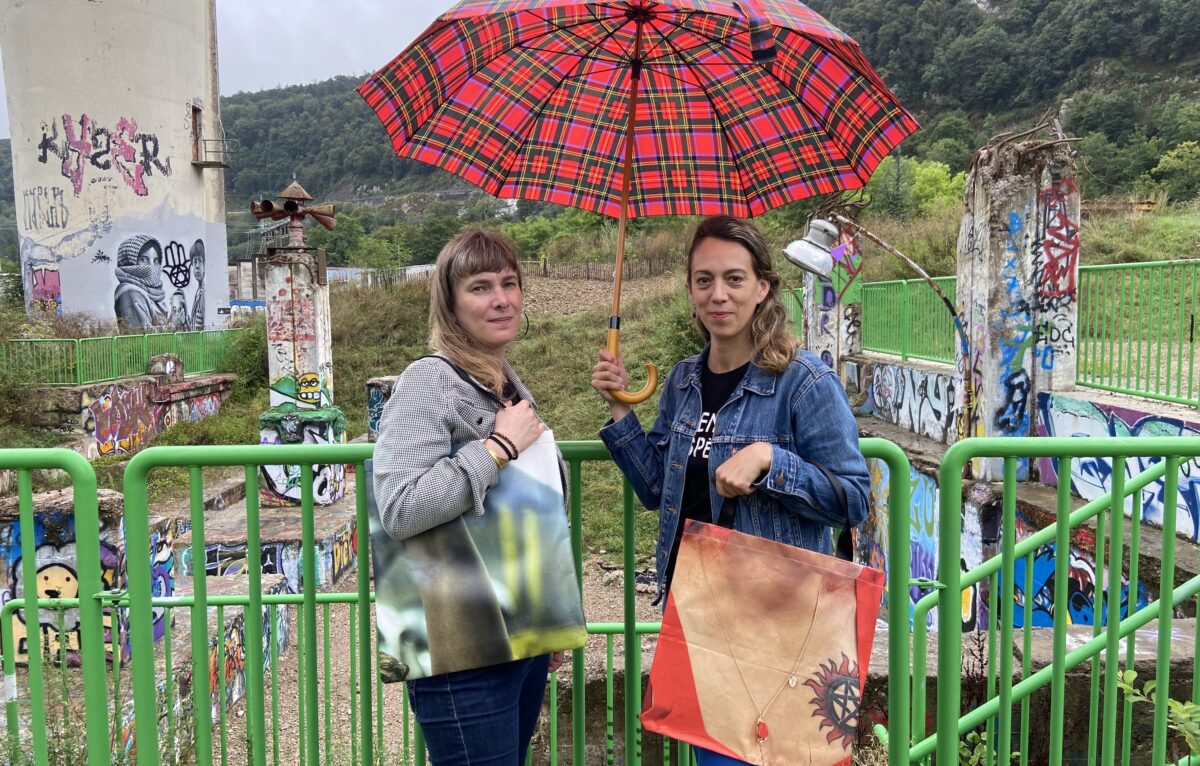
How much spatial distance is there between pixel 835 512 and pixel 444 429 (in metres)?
0.94

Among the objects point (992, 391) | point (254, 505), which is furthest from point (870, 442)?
point (992, 391)

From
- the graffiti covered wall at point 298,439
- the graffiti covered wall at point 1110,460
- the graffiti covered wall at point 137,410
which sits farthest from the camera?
the graffiti covered wall at point 137,410

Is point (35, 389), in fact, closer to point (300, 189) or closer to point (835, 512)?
point (300, 189)

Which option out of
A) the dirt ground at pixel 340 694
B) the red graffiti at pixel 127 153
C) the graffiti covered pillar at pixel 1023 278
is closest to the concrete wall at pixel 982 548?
the graffiti covered pillar at pixel 1023 278

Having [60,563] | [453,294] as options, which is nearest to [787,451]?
[453,294]

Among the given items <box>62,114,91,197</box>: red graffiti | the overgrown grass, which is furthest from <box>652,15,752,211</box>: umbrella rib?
<box>62,114,91,197</box>: red graffiti

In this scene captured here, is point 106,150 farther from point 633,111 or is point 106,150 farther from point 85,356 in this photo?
point 633,111

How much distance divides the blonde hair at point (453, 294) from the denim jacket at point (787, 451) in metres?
0.52

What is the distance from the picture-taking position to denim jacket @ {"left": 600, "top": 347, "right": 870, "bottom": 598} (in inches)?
76.5

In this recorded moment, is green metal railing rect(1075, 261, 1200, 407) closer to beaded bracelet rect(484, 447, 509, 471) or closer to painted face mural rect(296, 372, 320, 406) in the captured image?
beaded bracelet rect(484, 447, 509, 471)

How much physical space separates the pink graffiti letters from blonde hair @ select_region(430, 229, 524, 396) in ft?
84.2

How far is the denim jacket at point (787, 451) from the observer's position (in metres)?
1.94

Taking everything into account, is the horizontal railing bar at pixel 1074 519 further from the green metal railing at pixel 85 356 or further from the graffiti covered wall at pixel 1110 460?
the green metal railing at pixel 85 356

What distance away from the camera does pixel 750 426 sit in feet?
6.75
